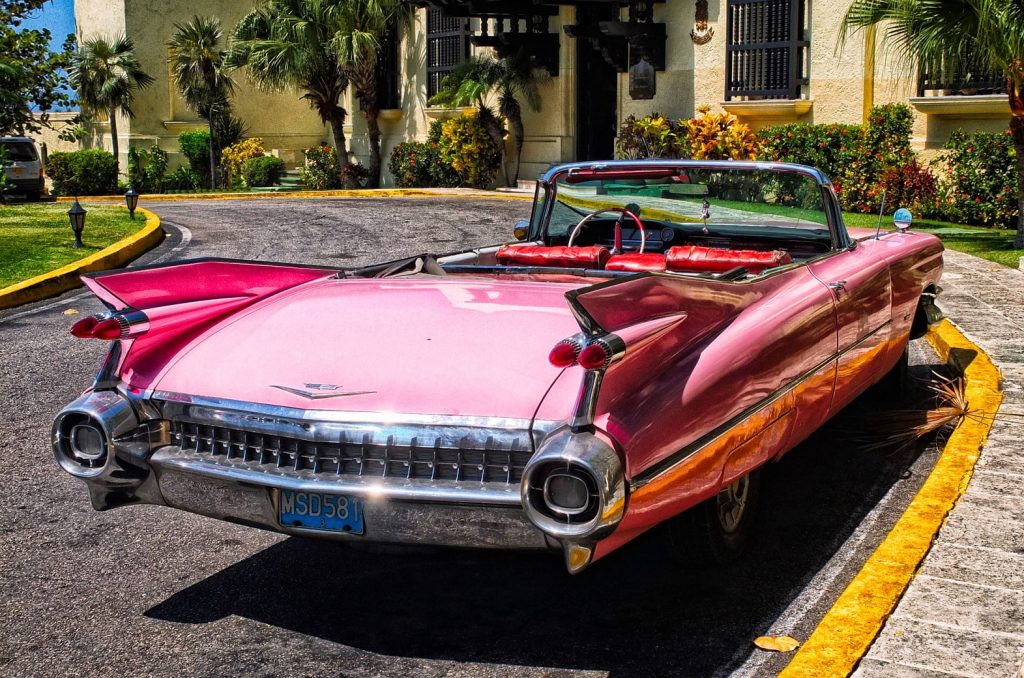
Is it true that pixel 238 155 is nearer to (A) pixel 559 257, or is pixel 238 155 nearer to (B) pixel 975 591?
(A) pixel 559 257

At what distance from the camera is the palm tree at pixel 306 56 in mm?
29281

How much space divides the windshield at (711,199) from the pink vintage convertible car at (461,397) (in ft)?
2.65

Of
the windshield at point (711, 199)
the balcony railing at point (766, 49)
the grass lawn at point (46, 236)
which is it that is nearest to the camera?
the windshield at point (711, 199)

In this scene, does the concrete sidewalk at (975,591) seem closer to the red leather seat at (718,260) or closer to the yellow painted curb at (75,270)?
the red leather seat at (718,260)

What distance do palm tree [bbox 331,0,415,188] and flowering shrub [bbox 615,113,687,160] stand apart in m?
8.24

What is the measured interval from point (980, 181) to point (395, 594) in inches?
577

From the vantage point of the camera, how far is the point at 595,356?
126 inches

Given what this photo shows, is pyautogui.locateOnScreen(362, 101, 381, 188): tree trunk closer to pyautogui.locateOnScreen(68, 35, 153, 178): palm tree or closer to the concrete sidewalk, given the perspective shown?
pyautogui.locateOnScreen(68, 35, 153, 178): palm tree

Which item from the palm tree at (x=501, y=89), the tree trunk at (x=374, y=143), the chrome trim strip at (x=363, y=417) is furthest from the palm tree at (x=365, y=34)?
the chrome trim strip at (x=363, y=417)

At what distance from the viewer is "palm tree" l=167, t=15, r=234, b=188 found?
3634 centimetres

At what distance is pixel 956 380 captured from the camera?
6.55m

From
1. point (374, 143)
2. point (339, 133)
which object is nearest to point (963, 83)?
point (374, 143)

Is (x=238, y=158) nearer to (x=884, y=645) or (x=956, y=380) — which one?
(x=956, y=380)

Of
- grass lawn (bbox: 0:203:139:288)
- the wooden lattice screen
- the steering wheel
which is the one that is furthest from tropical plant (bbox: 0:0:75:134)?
the steering wheel
